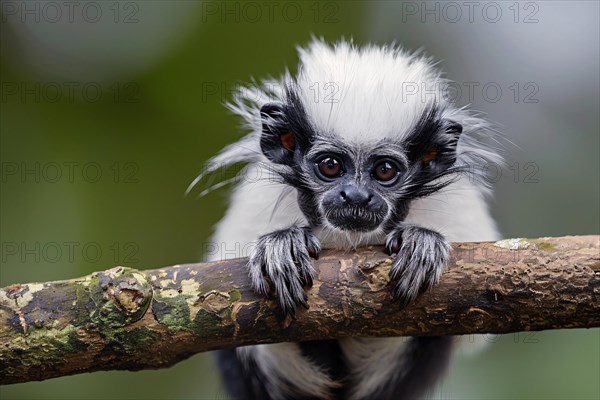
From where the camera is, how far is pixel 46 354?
9.78ft

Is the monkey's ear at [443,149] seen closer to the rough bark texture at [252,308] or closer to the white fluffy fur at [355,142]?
the white fluffy fur at [355,142]

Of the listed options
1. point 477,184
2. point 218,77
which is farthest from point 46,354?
point 218,77

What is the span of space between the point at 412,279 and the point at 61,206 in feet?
12.9

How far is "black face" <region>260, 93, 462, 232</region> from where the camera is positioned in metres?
3.75

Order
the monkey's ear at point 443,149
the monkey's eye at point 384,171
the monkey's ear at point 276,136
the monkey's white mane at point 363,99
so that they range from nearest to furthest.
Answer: the monkey's eye at point 384,171
the monkey's white mane at point 363,99
the monkey's ear at point 443,149
the monkey's ear at point 276,136

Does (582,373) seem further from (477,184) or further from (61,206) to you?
Result: (61,206)

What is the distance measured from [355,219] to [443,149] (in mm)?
766

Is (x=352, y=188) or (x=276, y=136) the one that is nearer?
(x=352, y=188)

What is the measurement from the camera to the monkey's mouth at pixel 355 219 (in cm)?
372

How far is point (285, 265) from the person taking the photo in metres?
3.40
